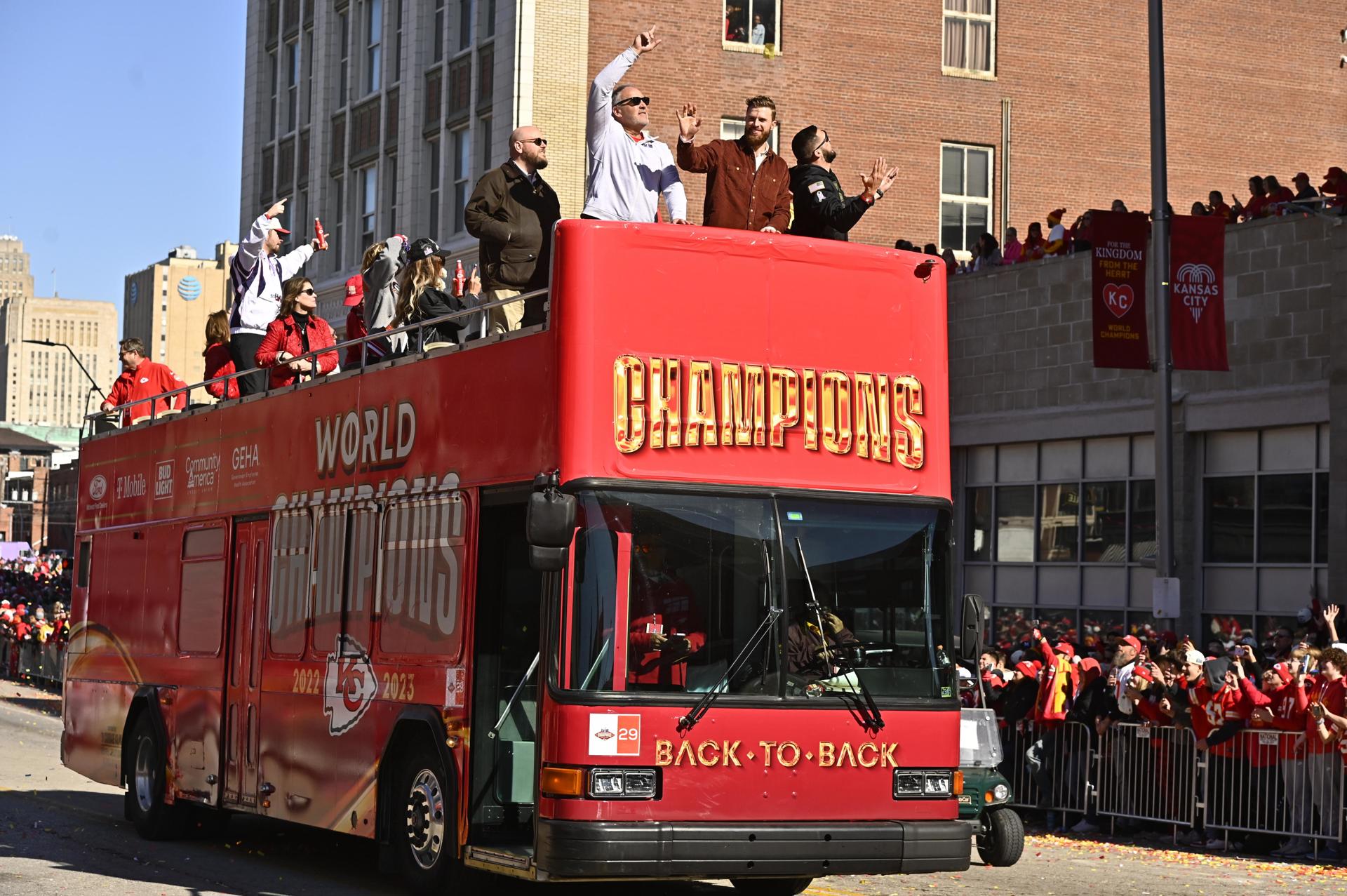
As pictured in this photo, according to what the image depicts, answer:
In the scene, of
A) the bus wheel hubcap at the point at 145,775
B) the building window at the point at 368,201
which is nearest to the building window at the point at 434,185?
the building window at the point at 368,201

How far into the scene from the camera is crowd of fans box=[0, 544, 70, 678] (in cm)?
4094

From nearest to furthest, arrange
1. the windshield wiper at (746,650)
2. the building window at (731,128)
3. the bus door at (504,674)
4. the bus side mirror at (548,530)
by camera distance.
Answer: the bus side mirror at (548,530) < the windshield wiper at (746,650) < the bus door at (504,674) < the building window at (731,128)

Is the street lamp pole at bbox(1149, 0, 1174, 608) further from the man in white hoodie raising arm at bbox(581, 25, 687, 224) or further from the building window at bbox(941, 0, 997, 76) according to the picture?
the building window at bbox(941, 0, 997, 76)

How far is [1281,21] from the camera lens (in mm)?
41750

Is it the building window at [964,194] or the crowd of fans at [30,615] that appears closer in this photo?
the building window at [964,194]

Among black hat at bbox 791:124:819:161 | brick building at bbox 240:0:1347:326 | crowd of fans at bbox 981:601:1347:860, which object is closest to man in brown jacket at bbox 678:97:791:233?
black hat at bbox 791:124:819:161

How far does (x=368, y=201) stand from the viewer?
4278 cm

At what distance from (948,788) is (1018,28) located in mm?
31699

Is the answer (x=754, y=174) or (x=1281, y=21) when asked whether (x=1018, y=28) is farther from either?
(x=754, y=174)

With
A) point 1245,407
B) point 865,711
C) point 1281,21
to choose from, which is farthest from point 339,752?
point 1281,21

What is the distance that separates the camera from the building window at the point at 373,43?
4256 cm

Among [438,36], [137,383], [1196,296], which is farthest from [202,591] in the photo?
[438,36]

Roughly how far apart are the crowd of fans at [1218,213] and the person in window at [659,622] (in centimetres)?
998

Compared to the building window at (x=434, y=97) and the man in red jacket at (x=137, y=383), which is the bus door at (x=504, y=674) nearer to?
the man in red jacket at (x=137, y=383)
